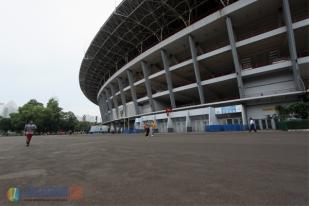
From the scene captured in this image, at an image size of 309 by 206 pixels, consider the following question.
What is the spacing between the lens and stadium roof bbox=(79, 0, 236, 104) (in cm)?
2971

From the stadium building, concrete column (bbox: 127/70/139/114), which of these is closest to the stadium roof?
the stadium building

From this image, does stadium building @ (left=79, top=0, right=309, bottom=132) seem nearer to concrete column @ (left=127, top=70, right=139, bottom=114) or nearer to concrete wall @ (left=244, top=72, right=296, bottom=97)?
concrete wall @ (left=244, top=72, right=296, bottom=97)

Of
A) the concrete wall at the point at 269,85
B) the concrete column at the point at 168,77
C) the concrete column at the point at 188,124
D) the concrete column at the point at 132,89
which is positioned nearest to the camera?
the concrete wall at the point at 269,85

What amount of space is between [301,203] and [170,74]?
102 ft

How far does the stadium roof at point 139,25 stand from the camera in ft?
97.5

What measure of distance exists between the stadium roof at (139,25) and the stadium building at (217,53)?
0.49 ft

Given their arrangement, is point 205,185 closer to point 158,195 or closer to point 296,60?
point 158,195

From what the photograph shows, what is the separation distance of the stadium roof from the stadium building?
15 centimetres

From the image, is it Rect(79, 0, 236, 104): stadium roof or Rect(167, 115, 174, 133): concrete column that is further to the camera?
Rect(167, 115, 174, 133): concrete column

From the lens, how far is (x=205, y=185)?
10.8ft

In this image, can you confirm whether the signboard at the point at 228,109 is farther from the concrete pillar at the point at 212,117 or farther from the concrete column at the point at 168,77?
the concrete column at the point at 168,77

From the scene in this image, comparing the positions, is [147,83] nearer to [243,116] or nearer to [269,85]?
[243,116]

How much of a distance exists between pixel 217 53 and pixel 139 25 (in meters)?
14.5

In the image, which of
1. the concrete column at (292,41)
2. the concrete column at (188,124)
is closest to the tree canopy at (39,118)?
the concrete column at (188,124)
